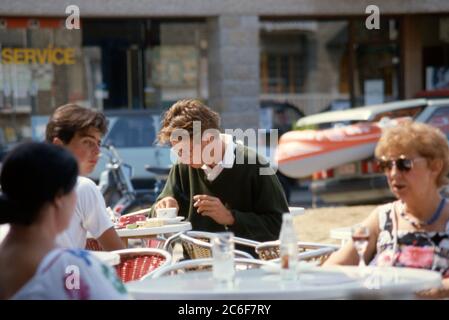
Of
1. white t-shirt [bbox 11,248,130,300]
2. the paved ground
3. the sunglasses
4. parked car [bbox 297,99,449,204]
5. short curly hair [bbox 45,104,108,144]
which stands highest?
short curly hair [bbox 45,104,108,144]

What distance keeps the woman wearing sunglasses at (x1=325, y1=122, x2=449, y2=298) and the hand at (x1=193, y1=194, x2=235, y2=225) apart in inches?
59.1

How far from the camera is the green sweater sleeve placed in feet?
19.6

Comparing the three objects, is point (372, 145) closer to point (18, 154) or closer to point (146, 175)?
point (146, 175)

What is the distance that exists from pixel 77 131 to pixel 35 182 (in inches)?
75.5

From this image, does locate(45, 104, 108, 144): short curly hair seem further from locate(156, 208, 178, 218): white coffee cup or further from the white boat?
the white boat

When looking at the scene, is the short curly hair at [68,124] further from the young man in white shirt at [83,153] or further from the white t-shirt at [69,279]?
the white t-shirt at [69,279]

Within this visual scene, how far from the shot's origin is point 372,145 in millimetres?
14781

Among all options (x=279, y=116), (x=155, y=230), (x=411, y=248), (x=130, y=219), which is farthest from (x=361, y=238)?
(x=279, y=116)

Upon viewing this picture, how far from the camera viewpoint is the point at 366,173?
1491cm

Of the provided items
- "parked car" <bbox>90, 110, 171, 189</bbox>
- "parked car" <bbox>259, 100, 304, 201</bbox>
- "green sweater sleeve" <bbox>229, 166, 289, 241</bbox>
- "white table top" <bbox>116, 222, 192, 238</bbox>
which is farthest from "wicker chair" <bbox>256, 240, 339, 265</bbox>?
"parked car" <bbox>259, 100, 304, 201</bbox>

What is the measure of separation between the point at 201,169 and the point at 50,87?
1403cm

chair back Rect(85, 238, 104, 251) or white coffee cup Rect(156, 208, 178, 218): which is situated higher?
white coffee cup Rect(156, 208, 178, 218)

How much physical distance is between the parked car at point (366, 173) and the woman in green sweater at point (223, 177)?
28.1ft
